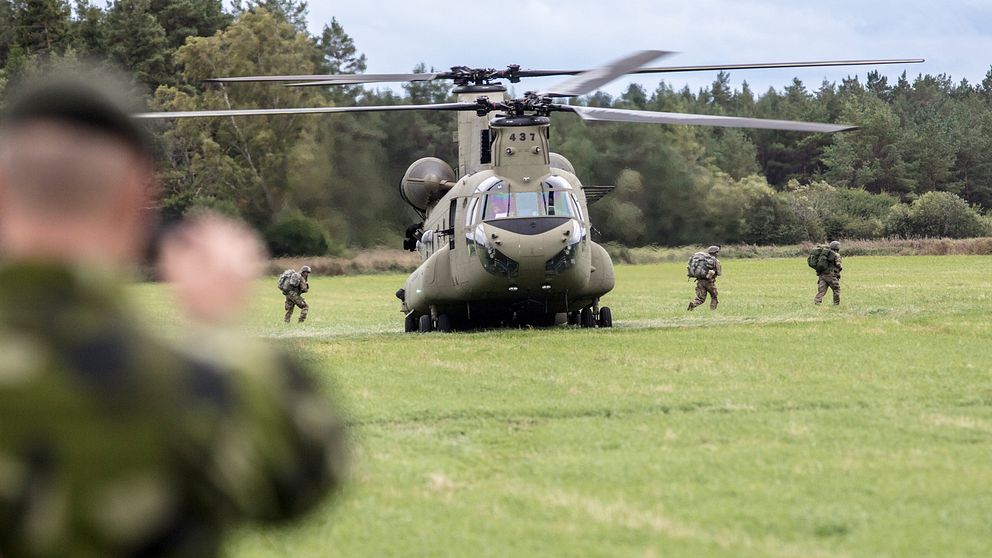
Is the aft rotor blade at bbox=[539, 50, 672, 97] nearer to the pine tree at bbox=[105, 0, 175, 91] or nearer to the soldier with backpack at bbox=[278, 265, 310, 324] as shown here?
the soldier with backpack at bbox=[278, 265, 310, 324]

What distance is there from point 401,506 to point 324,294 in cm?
3265

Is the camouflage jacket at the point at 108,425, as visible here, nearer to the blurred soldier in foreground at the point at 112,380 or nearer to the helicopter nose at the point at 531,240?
the blurred soldier in foreground at the point at 112,380

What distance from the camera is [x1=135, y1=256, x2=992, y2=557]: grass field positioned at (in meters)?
6.86

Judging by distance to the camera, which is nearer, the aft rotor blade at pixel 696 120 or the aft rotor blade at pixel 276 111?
the aft rotor blade at pixel 696 120

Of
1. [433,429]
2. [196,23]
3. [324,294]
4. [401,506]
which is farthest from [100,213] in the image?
[196,23]

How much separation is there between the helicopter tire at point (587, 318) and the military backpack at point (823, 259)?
5.92 m

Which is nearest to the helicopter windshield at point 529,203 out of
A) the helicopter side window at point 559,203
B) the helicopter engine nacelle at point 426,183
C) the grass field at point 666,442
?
the helicopter side window at point 559,203

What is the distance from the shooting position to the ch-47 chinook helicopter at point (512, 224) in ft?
64.6

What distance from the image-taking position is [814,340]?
689 inches

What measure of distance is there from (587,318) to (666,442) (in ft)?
39.7

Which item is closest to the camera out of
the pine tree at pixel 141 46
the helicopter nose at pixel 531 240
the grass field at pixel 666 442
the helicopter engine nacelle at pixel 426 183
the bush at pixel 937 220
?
the grass field at pixel 666 442

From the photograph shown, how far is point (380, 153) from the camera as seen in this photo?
3856 centimetres

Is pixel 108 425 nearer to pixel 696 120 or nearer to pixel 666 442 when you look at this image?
pixel 666 442

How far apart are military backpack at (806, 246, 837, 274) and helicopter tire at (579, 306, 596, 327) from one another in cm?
592
